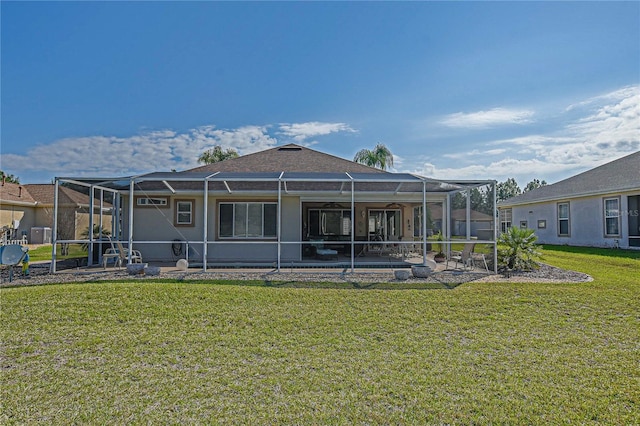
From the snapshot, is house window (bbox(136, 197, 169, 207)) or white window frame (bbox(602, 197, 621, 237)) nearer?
house window (bbox(136, 197, 169, 207))

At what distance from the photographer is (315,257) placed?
15.0m

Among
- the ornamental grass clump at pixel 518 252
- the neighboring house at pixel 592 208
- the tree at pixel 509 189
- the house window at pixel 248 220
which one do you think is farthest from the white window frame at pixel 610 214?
the tree at pixel 509 189

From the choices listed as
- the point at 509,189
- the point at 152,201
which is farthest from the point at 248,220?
the point at 509,189

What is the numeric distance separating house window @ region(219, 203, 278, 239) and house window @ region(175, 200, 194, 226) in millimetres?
1132

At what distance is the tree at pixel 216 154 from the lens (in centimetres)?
3700

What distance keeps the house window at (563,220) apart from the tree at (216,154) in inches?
1079

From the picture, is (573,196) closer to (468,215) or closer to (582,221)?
(582,221)

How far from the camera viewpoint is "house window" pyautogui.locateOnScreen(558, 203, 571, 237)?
21.5 meters

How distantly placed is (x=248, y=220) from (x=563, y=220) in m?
18.5

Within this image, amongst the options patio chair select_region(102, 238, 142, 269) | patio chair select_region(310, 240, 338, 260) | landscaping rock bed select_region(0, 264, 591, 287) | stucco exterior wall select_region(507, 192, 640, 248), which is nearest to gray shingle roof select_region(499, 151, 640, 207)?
stucco exterior wall select_region(507, 192, 640, 248)

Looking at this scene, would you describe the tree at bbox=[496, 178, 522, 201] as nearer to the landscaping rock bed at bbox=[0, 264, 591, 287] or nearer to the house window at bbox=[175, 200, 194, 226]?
the landscaping rock bed at bbox=[0, 264, 591, 287]

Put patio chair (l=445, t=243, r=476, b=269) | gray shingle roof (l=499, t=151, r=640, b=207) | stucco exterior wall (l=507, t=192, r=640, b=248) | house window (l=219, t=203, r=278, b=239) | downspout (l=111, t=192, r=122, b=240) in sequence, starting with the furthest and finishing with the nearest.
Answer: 1. gray shingle roof (l=499, t=151, r=640, b=207)
2. stucco exterior wall (l=507, t=192, r=640, b=248)
3. house window (l=219, t=203, r=278, b=239)
4. downspout (l=111, t=192, r=122, b=240)
5. patio chair (l=445, t=243, r=476, b=269)

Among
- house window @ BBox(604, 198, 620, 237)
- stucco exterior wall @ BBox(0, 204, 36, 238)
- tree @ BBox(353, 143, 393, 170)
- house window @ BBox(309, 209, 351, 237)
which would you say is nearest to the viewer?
house window @ BBox(309, 209, 351, 237)

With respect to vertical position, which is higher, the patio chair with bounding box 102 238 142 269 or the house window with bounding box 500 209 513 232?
the house window with bounding box 500 209 513 232
